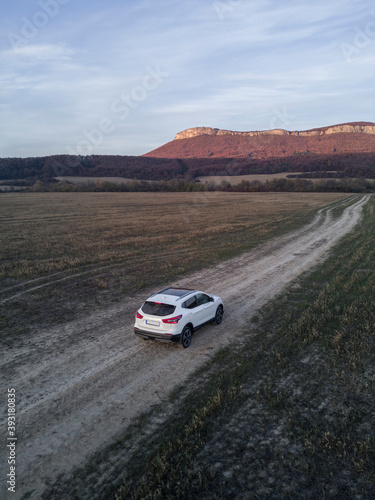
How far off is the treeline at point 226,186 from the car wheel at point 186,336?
104 m

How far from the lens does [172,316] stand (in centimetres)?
1012

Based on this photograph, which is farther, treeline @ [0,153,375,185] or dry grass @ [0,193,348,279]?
treeline @ [0,153,375,185]

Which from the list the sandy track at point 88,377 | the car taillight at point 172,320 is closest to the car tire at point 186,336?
the sandy track at point 88,377

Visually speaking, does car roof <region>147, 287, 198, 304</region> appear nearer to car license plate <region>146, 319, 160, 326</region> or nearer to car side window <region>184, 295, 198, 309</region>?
car side window <region>184, 295, 198, 309</region>

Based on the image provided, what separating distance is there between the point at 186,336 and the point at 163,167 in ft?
483

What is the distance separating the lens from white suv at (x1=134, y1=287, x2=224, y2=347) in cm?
1011

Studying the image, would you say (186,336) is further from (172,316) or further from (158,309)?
(158,309)

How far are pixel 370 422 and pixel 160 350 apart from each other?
5.75m

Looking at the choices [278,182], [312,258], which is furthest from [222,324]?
[278,182]

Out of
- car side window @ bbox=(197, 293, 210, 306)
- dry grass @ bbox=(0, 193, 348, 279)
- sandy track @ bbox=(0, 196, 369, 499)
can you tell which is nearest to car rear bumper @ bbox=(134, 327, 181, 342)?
sandy track @ bbox=(0, 196, 369, 499)

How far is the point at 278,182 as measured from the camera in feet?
370

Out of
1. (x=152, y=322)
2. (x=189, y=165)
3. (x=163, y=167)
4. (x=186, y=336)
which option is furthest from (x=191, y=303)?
(x=189, y=165)

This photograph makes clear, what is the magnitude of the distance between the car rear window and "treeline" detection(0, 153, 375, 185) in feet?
394

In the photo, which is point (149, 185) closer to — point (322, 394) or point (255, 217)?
point (255, 217)
